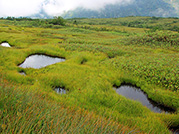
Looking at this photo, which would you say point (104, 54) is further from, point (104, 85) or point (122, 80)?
point (104, 85)

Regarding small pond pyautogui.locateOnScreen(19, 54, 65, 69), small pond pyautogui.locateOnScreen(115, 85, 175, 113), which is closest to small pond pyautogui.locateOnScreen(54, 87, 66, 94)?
small pond pyautogui.locateOnScreen(115, 85, 175, 113)

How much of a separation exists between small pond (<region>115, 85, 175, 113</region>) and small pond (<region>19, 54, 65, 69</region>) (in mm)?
10319

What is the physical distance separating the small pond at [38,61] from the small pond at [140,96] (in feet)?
33.9

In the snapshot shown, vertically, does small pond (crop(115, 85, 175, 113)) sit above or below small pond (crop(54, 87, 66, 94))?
below

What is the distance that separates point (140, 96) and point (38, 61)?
13.9 metres

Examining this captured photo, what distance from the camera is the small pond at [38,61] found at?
15441mm

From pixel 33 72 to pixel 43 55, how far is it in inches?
311

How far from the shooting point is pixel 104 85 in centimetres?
1066

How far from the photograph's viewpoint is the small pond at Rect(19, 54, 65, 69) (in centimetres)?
1544

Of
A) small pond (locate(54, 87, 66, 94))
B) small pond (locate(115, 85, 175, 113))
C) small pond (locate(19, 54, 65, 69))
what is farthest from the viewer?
small pond (locate(19, 54, 65, 69))

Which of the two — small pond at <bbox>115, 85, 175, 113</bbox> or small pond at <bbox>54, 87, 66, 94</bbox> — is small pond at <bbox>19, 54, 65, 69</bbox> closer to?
small pond at <bbox>54, 87, 66, 94</bbox>

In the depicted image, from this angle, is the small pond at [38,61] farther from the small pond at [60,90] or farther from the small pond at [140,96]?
the small pond at [140,96]

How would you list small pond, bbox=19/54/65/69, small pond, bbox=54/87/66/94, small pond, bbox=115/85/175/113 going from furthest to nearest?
1. small pond, bbox=19/54/65/69
2. small pond, bbox=54/87/66/94
3. small pond, bbox=115/85/175/113

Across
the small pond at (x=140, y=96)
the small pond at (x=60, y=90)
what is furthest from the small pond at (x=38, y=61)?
the small pond at (x=140, y=96)
